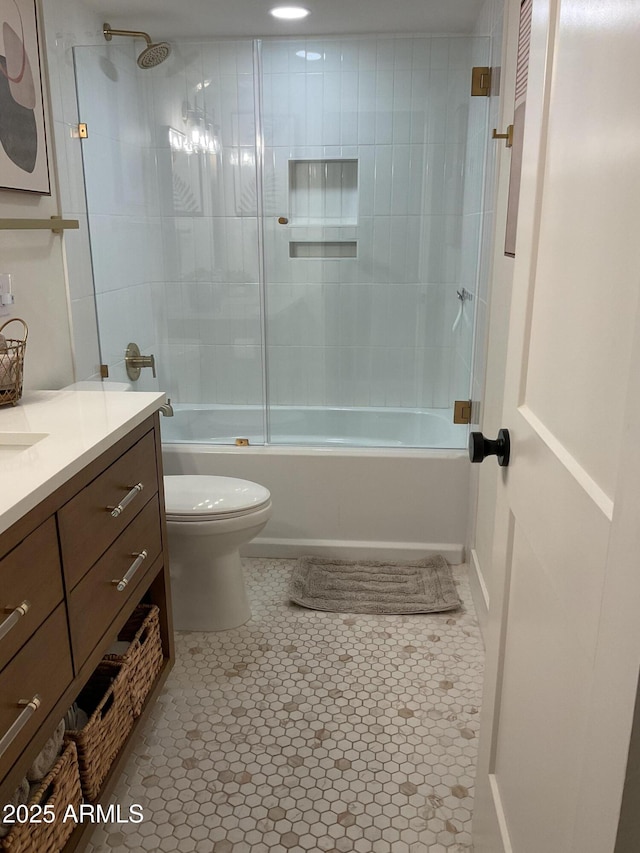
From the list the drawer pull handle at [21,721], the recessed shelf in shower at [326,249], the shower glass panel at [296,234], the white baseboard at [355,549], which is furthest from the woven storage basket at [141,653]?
the recessed shelf in shower at [326,249]

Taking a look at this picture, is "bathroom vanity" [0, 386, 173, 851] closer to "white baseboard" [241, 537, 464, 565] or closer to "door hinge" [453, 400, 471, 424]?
"white baseboard" [241, 537, 464, 565]

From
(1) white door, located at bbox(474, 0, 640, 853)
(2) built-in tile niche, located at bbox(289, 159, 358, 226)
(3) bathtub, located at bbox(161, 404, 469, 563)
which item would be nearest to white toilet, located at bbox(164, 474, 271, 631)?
(3) bathtub, located at bbox(161, 404, 469, 563)

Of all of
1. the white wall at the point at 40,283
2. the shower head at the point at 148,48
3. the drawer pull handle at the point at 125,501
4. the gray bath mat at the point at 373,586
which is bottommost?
the gray bath mat at the point at 373,586

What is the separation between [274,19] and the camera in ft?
8.93

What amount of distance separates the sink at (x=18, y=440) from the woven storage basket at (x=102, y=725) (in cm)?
56

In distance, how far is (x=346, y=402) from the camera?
3.33 m

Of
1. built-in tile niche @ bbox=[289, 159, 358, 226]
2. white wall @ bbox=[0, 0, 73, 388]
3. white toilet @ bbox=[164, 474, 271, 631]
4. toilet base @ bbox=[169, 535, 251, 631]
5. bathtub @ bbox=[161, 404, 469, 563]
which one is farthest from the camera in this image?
built-in tile niche @ bbox=[289, 159, 358, 226]

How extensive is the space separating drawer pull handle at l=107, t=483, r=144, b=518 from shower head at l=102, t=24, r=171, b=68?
203 cm

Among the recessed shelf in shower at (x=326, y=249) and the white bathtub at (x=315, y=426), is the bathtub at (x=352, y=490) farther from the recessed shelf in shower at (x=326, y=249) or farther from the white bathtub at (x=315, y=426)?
the recessed shelf in shower at (x=326, y=249)

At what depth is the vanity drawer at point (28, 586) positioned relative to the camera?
104cm

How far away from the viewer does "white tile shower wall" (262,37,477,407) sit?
2.93 m

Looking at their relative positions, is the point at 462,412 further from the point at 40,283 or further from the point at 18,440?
the point at 18,440

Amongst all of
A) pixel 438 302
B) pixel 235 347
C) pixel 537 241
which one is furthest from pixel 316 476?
pixel 537 241

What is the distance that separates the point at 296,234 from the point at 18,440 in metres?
2.02
